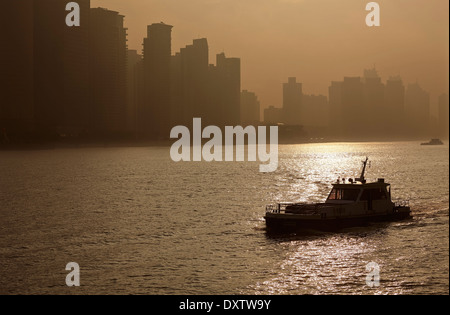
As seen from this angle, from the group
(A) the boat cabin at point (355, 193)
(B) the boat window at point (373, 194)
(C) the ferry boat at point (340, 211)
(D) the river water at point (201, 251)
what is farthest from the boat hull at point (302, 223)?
(B) the boat window at point (373, 194)

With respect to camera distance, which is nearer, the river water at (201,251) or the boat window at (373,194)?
the river water at (201,251)

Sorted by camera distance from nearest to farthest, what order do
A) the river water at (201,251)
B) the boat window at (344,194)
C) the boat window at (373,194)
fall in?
the river water at (201,251) → the boat window at (344,194) → the boat window at (373,194)

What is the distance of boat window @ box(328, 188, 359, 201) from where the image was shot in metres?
60.8

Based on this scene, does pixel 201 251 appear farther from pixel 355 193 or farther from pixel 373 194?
pixel 373 194

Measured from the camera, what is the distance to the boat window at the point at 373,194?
60969 millimetres

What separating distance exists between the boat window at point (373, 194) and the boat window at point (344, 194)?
82cm

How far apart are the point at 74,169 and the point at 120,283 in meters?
141

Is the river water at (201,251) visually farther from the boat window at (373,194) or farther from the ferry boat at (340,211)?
the boat window at (373,194)

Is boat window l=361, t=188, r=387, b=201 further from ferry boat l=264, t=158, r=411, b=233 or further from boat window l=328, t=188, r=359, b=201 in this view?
boat window l=328, t=188, r=359, b=201

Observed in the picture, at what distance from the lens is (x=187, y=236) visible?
61125 millimetres

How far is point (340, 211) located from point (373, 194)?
5.34 m

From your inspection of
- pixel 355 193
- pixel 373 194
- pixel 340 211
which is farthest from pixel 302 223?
pixel 373 194
